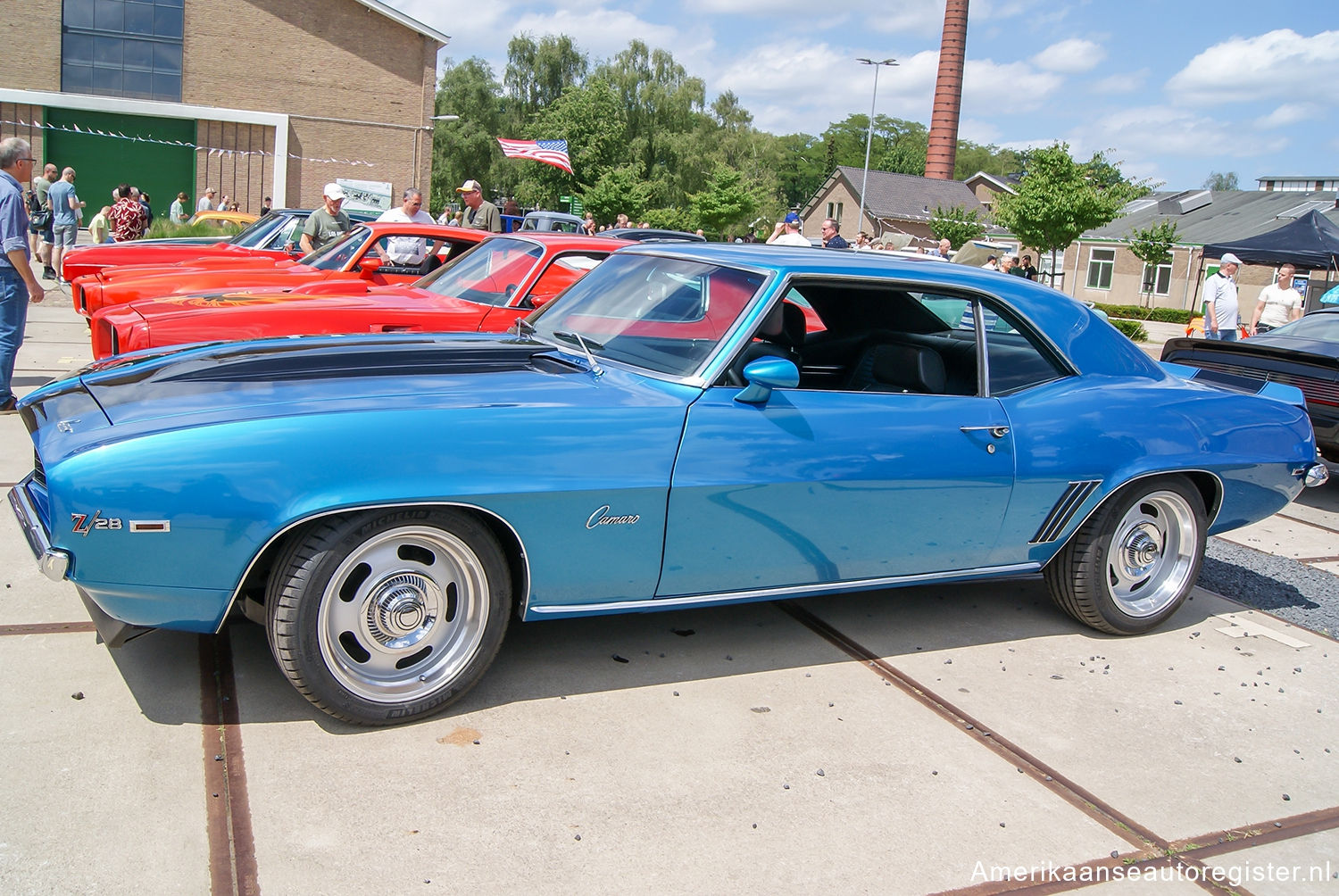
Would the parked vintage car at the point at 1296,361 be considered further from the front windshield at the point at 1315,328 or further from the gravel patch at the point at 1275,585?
the gravel patch at the point at 1275,585

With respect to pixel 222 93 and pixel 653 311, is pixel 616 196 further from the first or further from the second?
pixel 653 311

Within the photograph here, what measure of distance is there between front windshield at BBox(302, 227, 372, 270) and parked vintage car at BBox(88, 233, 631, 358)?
1.08m

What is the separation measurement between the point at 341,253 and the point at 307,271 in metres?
0.48

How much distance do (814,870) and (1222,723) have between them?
197 cm

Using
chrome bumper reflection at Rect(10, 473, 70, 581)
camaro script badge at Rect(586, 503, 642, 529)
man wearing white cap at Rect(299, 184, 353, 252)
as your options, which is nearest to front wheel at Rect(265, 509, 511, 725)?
camaro script badge at Rect(586, 503, 642, 529)

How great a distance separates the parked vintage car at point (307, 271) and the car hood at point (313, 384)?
11.4ft

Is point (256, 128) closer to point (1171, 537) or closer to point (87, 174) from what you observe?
point (87, 174)

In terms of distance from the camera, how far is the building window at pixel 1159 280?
47156 millimetres

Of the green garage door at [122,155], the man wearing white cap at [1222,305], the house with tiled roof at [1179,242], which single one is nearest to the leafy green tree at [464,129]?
the green garage door at [122,155]

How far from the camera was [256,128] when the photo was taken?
35.7 metres

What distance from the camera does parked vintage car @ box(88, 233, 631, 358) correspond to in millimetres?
5742

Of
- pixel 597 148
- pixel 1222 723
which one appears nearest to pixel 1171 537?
pixel 1222 723

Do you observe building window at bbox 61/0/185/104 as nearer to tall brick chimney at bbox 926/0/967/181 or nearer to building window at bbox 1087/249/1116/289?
tall brick chimney at bbox 926/0/967/181

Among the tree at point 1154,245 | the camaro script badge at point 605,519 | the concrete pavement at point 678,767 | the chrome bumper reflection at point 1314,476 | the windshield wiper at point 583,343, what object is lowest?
the concrete pavement at point 678,767
